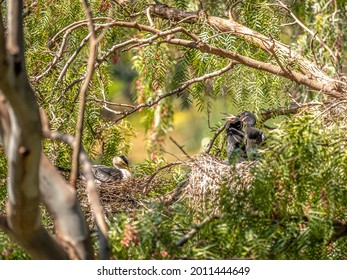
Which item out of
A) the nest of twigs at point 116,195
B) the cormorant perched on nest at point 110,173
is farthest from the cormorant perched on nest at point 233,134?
the cormorant perched on nest at point 110,173

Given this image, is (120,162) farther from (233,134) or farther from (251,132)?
(251,132)

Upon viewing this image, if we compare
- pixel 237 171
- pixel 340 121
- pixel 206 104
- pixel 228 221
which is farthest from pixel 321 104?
pixel 206 104

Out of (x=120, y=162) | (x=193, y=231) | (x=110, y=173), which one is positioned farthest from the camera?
(x=120, y=162)

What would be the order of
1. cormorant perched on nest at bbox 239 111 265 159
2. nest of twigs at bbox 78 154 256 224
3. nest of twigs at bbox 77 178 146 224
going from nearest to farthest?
nest of twigs at bbox 78 154 256 224
nest of twigs at bbox 77 178 146 224
cormorant perched on nest at bbox 239 111 265 159

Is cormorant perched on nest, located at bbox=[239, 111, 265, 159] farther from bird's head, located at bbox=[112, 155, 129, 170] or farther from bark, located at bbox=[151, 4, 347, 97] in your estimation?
bird's head, located at bbox=[112, 155, 129, 170]

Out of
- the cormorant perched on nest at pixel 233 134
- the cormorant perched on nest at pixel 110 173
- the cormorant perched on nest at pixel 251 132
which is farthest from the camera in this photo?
the cormorant perched on nest at pixel 110 173

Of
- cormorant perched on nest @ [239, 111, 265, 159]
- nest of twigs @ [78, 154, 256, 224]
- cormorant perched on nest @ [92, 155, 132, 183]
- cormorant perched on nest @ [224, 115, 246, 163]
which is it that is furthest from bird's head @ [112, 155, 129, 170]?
cormorant perched on nest @ [239, 111, 265, 159]

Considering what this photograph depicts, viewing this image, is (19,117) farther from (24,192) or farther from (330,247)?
(330,247)

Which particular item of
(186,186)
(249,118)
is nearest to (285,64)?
(249,118)

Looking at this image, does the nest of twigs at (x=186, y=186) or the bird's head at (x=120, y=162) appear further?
the bird's head at (x=120, y=162)

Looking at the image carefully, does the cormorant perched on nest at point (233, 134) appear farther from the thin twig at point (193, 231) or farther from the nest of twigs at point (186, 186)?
the thin twig at point (193, 231)

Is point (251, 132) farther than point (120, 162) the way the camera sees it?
No

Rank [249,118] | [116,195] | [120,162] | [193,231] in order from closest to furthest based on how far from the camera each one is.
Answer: [193,231] → [116,195] → [249,118] → [120,162]
